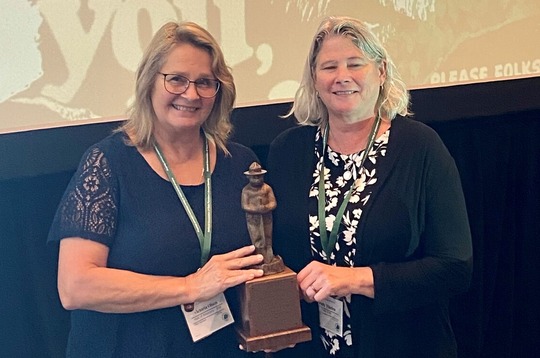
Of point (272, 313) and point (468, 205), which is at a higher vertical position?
point (468, 205)

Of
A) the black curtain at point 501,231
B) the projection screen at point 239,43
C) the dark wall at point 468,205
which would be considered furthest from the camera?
the black curtain at point 501,231

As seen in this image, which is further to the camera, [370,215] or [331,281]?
[370,215]

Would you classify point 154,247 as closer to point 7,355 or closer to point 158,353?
point 158,353

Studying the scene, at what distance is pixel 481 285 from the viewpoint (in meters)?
2.83

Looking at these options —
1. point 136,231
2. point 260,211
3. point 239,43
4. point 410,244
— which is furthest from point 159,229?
point 239,43

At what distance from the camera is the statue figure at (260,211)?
126 centimetres

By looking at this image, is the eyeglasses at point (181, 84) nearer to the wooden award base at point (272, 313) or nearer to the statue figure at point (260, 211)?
the statue figure at point (260, 211)

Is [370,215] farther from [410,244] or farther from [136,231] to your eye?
[136,231]

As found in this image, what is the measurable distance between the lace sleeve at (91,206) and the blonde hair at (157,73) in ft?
0.38

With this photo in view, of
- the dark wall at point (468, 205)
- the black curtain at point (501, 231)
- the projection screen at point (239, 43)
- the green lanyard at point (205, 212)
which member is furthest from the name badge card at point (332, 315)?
the black curtain at point (501, 231)

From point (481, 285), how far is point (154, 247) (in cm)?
196

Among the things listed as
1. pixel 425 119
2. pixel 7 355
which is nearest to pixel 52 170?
pixel 7 355

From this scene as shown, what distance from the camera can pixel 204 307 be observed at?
140cm

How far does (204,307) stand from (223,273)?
0.15 meters
